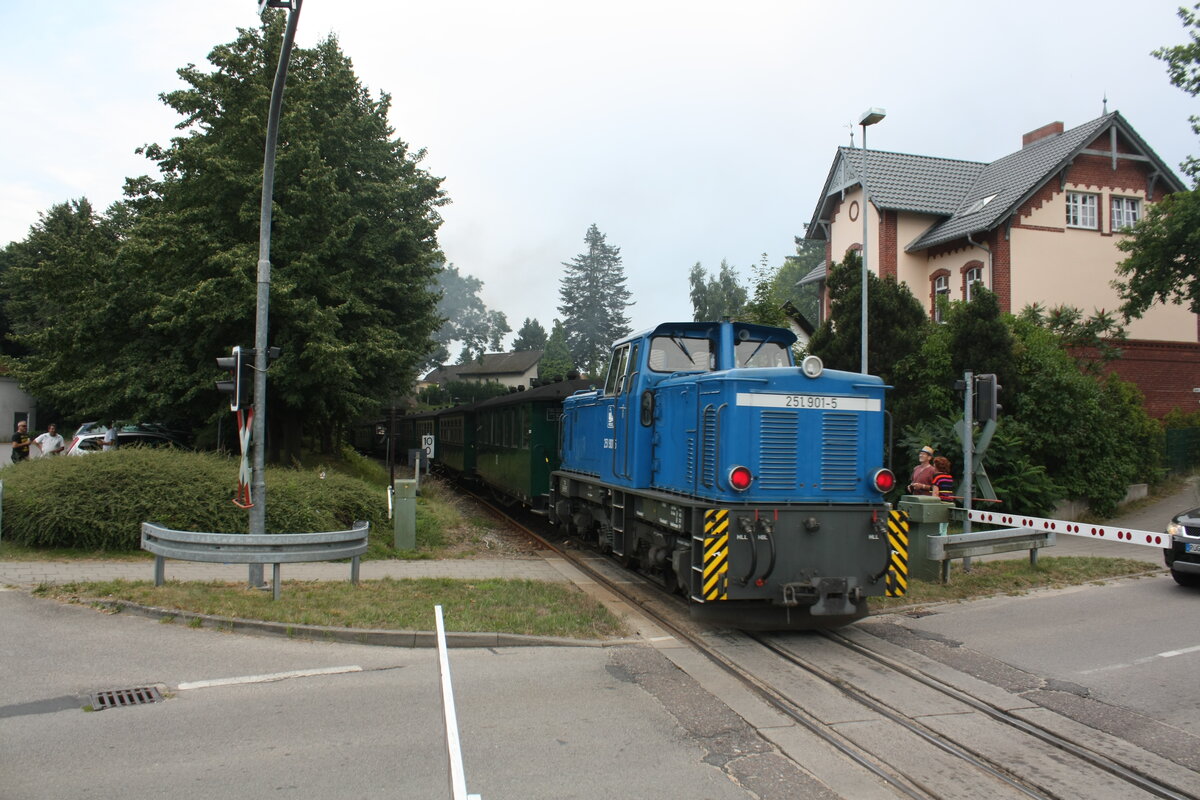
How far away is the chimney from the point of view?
28.7m

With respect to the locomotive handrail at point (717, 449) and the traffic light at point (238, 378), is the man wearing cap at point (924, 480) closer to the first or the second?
the locomotive handrail at point (717, 449)

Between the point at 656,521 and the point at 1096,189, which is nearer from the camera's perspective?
the point at 656,521

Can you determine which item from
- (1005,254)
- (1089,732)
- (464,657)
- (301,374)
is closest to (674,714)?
(464,657)

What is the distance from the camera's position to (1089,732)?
5949mm

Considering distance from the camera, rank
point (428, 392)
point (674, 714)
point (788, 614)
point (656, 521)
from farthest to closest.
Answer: point (428, 392), point (656, 521), point (788, 614), point (674, 714)

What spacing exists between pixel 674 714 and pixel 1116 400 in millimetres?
17322

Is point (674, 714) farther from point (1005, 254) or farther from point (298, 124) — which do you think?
point (1005, 254)

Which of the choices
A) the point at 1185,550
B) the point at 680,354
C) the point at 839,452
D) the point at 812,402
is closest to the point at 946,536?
the point at 1185,550

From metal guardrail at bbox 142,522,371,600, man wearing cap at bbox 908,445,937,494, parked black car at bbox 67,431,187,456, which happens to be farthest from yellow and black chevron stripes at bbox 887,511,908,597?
parked black car at bbox 67,431,187,456

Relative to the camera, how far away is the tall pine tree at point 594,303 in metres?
81.6

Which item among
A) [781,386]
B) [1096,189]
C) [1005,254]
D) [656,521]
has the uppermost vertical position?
[1096,189]

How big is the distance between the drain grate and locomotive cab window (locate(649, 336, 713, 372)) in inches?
244

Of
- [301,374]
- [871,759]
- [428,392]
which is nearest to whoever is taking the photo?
[871,759]

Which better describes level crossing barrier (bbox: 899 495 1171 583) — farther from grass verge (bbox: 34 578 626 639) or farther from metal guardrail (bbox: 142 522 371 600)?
metal guardrail (bbox: 142 522 371 600)
